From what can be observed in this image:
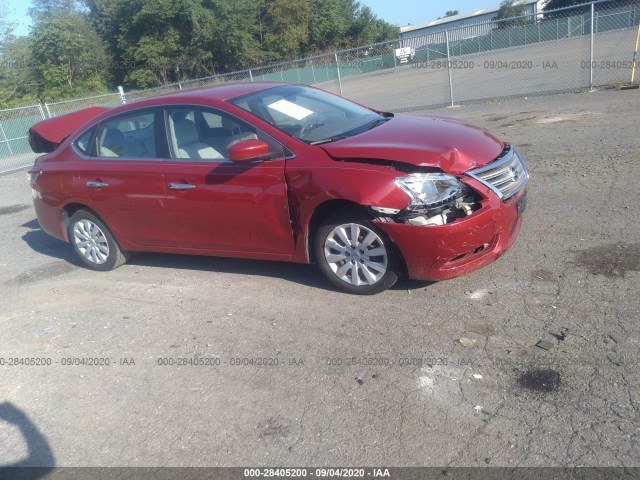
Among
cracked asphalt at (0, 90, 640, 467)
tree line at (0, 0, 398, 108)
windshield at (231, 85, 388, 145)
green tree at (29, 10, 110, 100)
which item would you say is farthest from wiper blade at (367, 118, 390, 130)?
green tree at (29, 10, 110, 100)

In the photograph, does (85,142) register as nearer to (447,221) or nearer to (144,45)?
(447,221)

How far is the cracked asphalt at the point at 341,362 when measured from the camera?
10.2 ft

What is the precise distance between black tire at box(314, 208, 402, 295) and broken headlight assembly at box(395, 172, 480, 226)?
298 millimetres

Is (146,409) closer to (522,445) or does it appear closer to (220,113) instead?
(522,445)

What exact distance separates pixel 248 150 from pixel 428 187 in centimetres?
142

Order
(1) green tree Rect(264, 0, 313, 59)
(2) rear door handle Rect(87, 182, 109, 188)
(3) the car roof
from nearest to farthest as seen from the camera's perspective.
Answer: (3) the car roof < (2) rear door handle Rect(87, 182, 109, 188) < (1) green tree Rect(264, 0, 313, 59)

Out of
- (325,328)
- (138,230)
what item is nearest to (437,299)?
(325,328)

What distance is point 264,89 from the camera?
5.63m

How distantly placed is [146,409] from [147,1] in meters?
49.2

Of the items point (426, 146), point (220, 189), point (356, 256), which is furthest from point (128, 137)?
point (426, 146)

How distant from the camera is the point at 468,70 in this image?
26000 millimetres

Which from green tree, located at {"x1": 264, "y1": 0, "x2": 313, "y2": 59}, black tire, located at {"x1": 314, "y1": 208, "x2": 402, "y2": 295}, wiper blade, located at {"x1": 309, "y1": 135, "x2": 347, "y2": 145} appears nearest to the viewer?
black tire, located at {"x1": 314, "y1": 208, "x2": 402, "y2": 295}

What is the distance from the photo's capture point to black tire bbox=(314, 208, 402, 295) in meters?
4.45

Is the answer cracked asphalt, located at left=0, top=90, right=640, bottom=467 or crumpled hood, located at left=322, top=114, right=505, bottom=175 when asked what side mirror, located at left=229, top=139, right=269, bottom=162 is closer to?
crumpled hood, located at left=322, top=114, right=505, bottom=175
